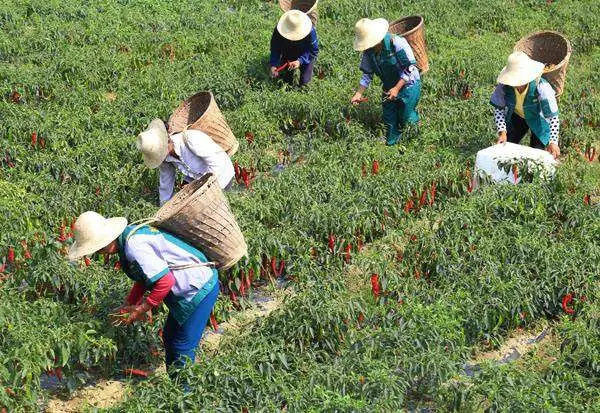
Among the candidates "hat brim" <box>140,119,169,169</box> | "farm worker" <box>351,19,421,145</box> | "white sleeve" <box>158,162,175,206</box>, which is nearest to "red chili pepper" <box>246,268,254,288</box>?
"white sleeve" <box>158,162,175,206</box>

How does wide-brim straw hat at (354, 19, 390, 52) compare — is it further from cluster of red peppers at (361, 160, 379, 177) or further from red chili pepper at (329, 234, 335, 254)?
red chili pepper at (329, 234, 335, 254)

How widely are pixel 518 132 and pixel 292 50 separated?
2.95 meters

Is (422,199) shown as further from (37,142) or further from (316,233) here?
(37,142)

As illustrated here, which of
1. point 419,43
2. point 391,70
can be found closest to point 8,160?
point 391,70

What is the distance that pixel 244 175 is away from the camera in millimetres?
8617

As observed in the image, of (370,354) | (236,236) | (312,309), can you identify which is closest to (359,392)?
(370,354)

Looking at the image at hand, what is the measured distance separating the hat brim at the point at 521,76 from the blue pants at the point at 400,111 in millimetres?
1324

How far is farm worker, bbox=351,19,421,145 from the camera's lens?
893cm

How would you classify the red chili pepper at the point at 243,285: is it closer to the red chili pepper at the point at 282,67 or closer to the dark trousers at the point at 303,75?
the red chili pepper at the point at 282,67

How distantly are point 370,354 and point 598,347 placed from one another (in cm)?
148

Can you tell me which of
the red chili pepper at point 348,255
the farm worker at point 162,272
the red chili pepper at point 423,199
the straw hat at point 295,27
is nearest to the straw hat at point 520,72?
the red chili pepper at point 423,199

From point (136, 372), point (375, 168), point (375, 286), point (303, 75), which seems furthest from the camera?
point (303, 75)

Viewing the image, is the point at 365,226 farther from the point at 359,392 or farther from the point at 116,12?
the point at 116,12

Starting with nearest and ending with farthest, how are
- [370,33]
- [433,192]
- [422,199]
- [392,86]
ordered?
1. [422,199]
2. [433,192]
3. [370,33]
4. [392,86]
